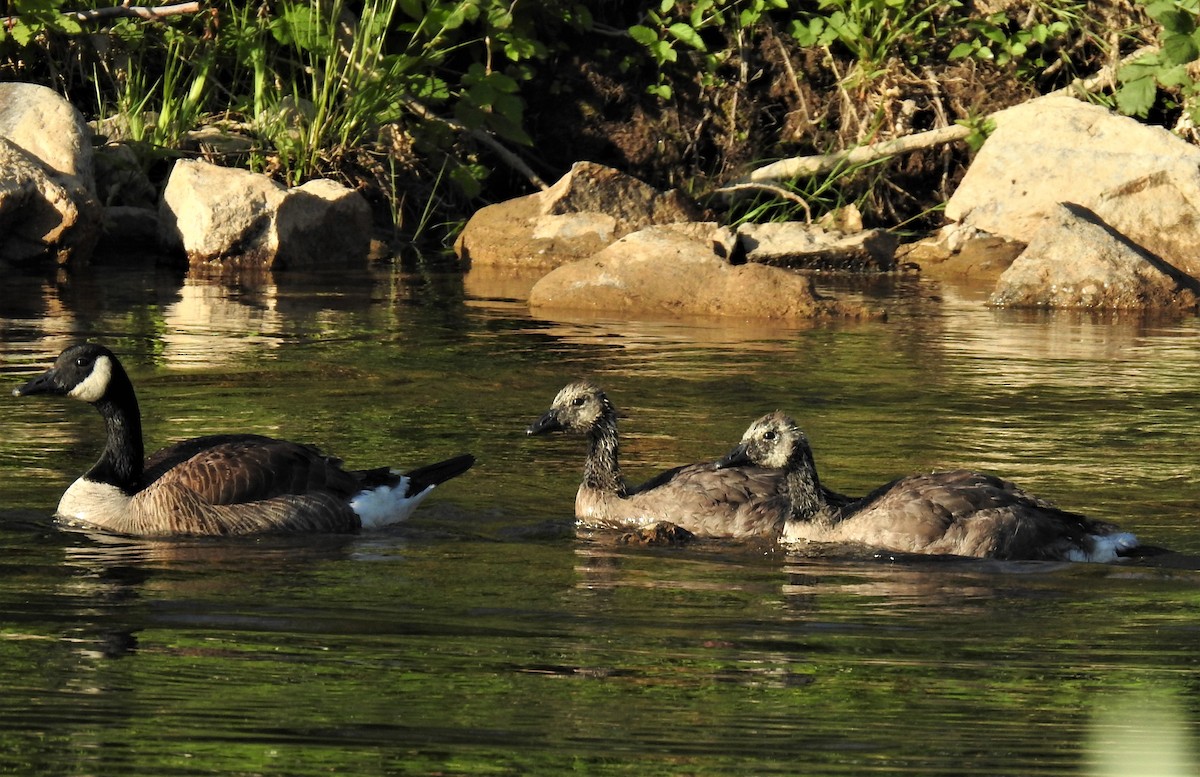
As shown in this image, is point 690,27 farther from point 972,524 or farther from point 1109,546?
point 1109,546

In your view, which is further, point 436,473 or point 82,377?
point 436,473

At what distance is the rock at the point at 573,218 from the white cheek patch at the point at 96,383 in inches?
412

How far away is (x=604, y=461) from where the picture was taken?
9555 millimetres

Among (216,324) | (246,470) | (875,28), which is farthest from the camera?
(875,28)

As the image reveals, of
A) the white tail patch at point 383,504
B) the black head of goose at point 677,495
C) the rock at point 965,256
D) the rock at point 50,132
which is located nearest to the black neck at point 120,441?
the white tail patch at point 383,504

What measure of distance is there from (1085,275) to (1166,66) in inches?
144

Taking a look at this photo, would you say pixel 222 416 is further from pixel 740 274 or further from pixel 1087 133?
pixel 1087 133

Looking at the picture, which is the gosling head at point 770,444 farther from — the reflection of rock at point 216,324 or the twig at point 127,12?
the twig at point 127,12

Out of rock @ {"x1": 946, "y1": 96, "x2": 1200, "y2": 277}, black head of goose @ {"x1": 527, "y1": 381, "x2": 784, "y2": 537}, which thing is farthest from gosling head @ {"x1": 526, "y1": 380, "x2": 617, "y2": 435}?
rock @ {"x1": 946, "y1": 96, "x2": 1200, "y2": 277}

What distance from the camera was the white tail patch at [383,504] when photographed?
29.9 feet

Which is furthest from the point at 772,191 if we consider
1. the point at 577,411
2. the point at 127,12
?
the point at 577,411

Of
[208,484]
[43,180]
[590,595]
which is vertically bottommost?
[590,595]

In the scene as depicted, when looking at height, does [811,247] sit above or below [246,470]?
above

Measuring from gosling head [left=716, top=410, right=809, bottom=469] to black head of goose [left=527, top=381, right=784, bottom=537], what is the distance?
0.11 metres
